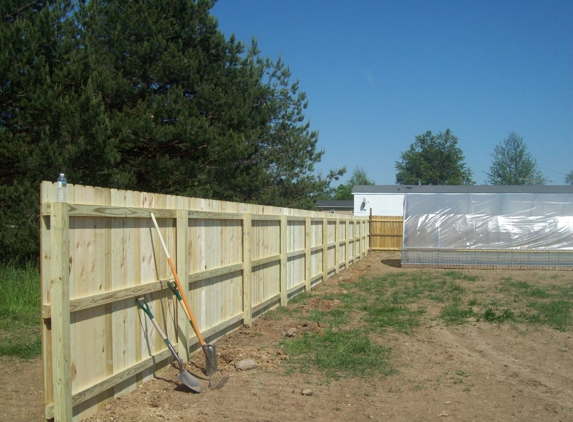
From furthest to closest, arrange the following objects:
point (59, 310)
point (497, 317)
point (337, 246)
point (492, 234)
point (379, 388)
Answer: point (492, 234) → point (337, 246) → point (497, 317) → point (379, 388) → point (59, 310)

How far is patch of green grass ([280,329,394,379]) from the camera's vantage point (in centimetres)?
586

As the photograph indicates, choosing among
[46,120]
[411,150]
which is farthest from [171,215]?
[411,150]

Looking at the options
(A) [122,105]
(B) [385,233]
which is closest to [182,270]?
(A) [122,105]

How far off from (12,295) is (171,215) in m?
4.72

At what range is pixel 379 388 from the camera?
208 inches

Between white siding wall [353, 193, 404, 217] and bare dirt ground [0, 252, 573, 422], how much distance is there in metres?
35.3

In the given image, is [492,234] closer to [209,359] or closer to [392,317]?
[392,317]

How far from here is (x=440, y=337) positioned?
764cm

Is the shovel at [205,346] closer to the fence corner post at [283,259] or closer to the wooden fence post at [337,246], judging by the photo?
the fence corner post at [283,259]

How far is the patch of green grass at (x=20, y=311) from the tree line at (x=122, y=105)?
2.43 ft

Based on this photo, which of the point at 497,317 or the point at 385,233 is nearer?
the point at 497,317

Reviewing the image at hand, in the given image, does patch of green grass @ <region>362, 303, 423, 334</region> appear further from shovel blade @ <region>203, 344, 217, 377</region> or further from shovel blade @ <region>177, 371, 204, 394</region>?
shovel blade @ <region>177, 371, 204, 394</region>

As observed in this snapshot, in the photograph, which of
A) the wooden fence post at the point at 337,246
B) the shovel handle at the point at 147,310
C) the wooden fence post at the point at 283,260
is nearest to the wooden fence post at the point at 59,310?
the shovel handle at the point at 147,310

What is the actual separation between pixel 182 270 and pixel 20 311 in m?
3.87
